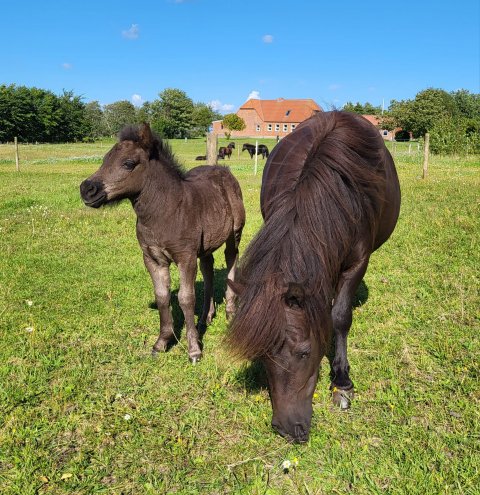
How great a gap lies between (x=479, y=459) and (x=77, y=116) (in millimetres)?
63516

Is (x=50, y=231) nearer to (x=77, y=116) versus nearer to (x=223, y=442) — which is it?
(x=223, y=442)

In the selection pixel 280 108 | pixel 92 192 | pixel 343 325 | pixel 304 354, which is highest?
pixel 280 108

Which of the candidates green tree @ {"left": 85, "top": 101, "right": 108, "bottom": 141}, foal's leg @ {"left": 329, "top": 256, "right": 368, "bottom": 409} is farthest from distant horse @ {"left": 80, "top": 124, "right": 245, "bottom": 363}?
green tree @ {"left": 85, "top": 101, "right": 108, "bottom": 141}

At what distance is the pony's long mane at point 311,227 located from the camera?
91.4 inches

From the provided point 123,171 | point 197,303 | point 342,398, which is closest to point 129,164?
point 123,171

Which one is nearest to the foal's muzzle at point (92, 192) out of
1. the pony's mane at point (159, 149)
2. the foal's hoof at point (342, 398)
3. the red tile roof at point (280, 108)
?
the pony's mane at point (159, 149)

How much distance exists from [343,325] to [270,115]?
78908 mm

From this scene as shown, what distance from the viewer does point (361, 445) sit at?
284cm

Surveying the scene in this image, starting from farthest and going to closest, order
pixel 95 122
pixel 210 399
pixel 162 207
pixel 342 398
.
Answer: pixel 95 122, pixel 162 207, pixel 210 399, pixel 342 398

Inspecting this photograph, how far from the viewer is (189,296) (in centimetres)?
404

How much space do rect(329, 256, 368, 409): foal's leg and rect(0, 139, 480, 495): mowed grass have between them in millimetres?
119

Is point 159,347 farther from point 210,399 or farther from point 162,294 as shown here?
point 210,399

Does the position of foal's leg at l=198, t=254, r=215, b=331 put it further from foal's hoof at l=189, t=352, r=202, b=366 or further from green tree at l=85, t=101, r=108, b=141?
green tree at l=85, t=101, r=108, b=141

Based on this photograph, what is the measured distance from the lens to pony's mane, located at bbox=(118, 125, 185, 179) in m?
3.72
